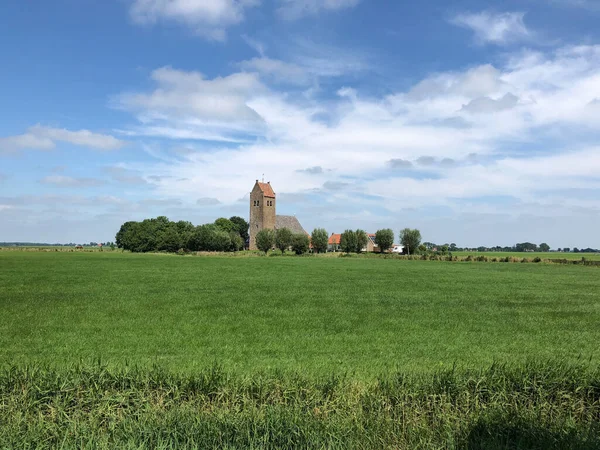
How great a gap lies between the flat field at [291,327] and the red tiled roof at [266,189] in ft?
394

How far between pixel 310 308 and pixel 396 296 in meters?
7.76

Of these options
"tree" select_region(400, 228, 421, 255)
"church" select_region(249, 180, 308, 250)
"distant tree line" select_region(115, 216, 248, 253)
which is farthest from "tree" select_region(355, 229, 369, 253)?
"distant tree line" select_region(115, 216, 248, 253)

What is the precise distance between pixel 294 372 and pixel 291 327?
844 cm

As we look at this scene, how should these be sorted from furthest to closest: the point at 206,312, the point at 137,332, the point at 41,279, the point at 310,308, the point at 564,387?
1. the point at 41,279
2. the point at 310,308
3. the point at 206,312
4. the point at 137,332
5. the point at 564,387

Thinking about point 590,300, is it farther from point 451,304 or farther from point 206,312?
point 206,312

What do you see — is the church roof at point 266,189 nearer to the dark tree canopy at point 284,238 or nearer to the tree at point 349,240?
the dark tree canopy at point 284,238

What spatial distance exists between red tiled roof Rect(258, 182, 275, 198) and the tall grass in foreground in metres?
142

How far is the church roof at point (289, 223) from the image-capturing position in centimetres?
16112

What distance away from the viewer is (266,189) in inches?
5989

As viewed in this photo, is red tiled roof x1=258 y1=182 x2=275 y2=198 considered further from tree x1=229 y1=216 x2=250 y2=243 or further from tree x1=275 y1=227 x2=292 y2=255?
tree x1=229 y1=216 x2=250 y2=243

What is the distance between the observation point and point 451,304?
2445 centimetres

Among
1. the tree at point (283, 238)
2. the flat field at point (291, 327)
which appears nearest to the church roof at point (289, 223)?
the tree at point (283, 238)

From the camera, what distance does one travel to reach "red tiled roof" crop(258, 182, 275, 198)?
150137 mm

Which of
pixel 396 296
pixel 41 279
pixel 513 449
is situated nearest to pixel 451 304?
pixel 396 296
